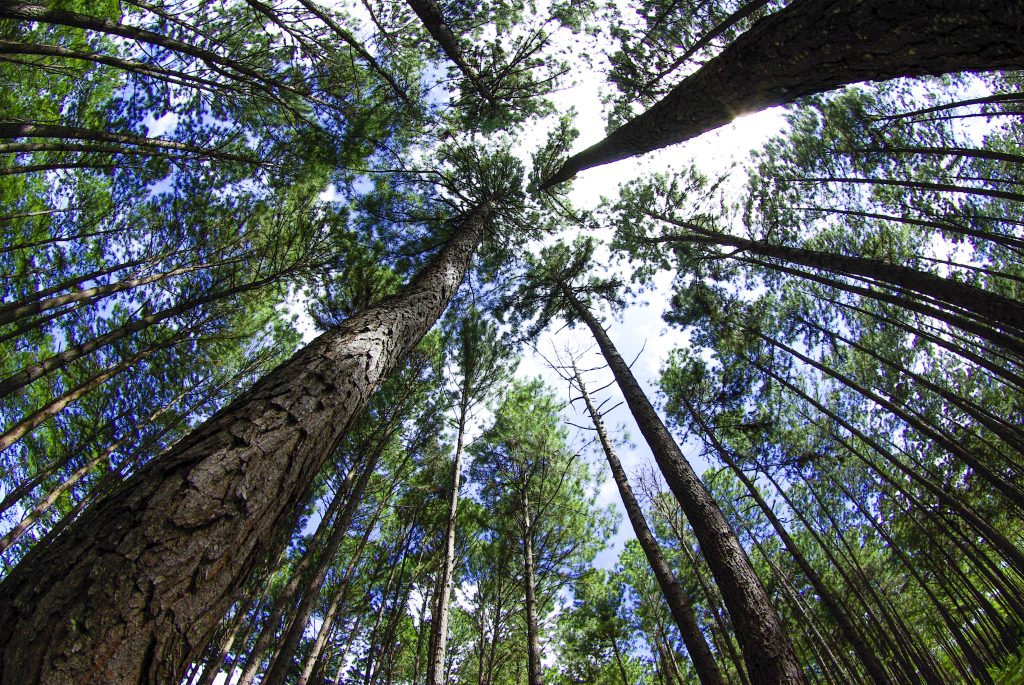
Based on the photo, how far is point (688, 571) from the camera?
12.4m

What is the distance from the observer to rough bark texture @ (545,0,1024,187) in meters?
1.93

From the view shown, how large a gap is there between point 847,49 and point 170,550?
3665mm

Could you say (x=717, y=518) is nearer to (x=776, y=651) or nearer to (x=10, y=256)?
(x=776, y=651)

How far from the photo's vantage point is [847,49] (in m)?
2.21

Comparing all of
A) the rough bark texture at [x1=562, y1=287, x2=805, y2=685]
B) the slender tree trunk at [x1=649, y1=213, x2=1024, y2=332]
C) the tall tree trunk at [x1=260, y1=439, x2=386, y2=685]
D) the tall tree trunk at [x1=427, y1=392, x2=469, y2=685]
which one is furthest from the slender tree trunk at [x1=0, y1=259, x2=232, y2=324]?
the slender tree trunk at [x1=649, y1=213, x2=1024, y2=332]

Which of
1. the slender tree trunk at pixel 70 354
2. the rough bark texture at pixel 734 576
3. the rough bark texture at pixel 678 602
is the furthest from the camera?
the slender tree trunk at pixel 70 354

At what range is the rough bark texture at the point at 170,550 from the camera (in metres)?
0.76

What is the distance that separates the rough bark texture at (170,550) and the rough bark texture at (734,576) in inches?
137

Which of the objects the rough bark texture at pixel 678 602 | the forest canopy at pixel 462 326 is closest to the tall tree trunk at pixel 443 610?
the forest canopy at pixel 462 326

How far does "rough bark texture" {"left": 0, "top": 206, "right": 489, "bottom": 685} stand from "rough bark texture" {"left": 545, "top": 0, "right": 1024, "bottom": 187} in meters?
3.20

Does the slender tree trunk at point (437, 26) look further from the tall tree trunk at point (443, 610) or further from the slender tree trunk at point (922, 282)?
the tall tree trunk at point (443, 610)

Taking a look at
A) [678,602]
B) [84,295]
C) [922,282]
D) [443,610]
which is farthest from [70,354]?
[922,282]

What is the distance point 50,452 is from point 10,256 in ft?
12.0

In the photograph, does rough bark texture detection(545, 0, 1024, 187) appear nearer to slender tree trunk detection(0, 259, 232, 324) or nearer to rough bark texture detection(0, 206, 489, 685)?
rough bark texture detection(0, 206, 489, 685)
